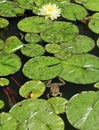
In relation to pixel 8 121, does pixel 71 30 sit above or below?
above

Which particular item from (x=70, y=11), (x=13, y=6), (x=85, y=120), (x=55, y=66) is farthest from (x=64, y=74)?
(x=13, y=6)

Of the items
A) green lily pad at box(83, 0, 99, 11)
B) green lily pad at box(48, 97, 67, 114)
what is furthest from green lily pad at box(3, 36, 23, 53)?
green lily pad at box(83, 0, 99, 11)

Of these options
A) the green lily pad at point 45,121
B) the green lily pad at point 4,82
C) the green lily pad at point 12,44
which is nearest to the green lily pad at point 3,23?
the green lily pad at point 12,44

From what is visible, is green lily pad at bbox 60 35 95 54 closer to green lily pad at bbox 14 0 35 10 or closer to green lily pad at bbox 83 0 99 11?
green lily pad at bbox 83 0 99 11

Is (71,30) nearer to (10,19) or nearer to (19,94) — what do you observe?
(10,19)

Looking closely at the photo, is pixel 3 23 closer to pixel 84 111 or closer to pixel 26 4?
pixel 26 4

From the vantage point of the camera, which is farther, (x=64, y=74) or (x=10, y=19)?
(x=10, y=19)
